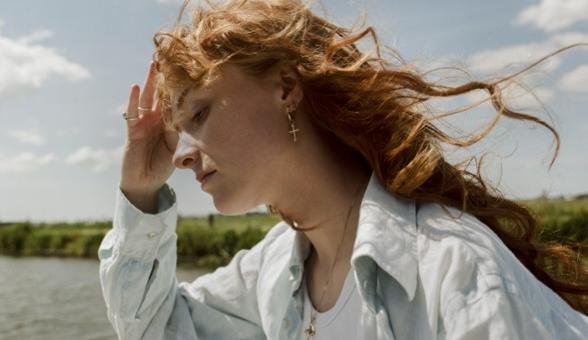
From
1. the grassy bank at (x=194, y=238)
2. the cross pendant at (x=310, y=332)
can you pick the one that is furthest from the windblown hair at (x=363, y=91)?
the grassy bank at (x=194, y=238)

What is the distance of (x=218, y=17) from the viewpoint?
1634mm

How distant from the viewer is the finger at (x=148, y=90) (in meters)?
1.93

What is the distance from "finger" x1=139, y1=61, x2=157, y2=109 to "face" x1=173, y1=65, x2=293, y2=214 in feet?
1.16

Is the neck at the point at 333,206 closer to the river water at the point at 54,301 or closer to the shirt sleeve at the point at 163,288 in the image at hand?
the shirt sleeve at the point at 163,288

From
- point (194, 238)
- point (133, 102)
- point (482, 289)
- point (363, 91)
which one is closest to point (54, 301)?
point (194, 238)

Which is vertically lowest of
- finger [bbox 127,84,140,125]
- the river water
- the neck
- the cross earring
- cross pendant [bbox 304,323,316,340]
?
the river water

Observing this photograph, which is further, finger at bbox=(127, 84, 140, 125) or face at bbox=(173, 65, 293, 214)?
finger at bbox=(127, 84, 140, 125)

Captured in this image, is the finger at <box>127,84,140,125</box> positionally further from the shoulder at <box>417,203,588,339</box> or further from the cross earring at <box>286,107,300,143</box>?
the shoulder at <box>417,203,588,339</box>

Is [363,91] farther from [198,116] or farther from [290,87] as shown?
[198,116]

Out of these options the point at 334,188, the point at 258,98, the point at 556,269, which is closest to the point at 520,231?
the point at 556,269

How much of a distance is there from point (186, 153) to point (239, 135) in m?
0.16

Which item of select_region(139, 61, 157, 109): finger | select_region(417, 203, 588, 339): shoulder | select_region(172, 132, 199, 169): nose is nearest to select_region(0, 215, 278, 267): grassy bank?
select_region(139, 61, 157, 109): finger

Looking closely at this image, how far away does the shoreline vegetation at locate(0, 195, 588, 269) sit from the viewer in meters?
4.93

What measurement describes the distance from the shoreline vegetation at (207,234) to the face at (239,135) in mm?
748
